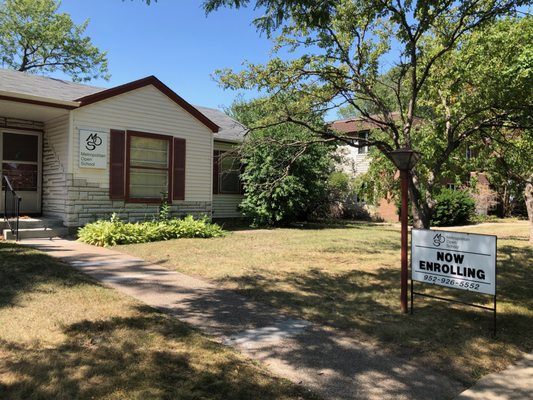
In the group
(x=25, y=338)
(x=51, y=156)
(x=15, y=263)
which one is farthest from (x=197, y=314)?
(x=51, y=156)

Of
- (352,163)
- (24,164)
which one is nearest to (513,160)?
(352,163)

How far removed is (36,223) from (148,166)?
11.2ft

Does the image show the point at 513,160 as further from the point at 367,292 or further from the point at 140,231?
the point at 140,231

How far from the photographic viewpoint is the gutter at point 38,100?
1040cm

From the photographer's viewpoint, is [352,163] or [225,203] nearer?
[225,203]

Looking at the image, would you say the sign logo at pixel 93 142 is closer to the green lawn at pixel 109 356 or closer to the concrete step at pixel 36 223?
the concrete step at pixel 36 223

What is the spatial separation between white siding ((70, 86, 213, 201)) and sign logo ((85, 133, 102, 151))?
0.24 meters

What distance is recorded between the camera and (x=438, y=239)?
18.1 feet

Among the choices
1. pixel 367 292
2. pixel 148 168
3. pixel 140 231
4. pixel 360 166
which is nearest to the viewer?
pixel 367 292

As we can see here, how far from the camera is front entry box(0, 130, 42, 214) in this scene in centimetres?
1239

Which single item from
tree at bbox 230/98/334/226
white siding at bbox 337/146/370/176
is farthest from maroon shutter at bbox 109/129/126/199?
white siding at bbox 337/146/370/176

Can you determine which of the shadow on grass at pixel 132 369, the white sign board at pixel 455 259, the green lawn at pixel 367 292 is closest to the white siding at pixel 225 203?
the green lawn at pixel 367 292

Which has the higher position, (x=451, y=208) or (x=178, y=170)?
(x=178, y=170)

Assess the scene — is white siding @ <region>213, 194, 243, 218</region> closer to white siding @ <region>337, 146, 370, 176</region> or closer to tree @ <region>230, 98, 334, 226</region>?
tree @ <region>230, 98, 334, 226</region>
